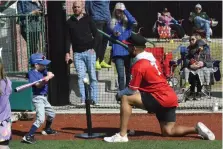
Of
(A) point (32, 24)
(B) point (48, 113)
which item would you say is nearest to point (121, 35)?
(A) point (32, 24)

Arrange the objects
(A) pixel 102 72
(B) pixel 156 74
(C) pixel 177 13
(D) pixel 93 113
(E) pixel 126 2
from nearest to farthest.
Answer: (B) pixel 156 74 → (D) pixel 93 113 → (A) pixel 102 72 → (E) pixel 126 2 → (C) pixel 177 13

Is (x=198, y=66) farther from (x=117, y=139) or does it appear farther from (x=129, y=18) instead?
(x=117, y=139)

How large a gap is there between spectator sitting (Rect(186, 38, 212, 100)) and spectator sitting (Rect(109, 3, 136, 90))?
1354 millimetres

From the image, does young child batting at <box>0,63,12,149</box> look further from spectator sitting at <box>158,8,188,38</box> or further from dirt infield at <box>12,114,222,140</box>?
spectator sitting at <box>158,8,188,38</box>

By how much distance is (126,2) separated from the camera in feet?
67.1

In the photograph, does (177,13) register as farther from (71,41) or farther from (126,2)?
(71,41)

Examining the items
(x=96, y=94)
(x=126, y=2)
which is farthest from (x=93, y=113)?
(x=126, y=2)

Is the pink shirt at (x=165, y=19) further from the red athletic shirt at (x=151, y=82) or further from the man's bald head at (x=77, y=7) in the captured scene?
the red athletic shirt at (x=151, y=82)

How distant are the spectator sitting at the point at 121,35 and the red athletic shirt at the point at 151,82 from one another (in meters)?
2.62

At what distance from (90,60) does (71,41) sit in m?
0.48

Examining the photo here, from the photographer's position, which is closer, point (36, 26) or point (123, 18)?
point (123, 18)

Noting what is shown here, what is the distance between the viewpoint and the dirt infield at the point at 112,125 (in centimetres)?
798

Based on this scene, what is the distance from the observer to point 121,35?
10.2m

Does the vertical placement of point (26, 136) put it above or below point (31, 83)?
below
